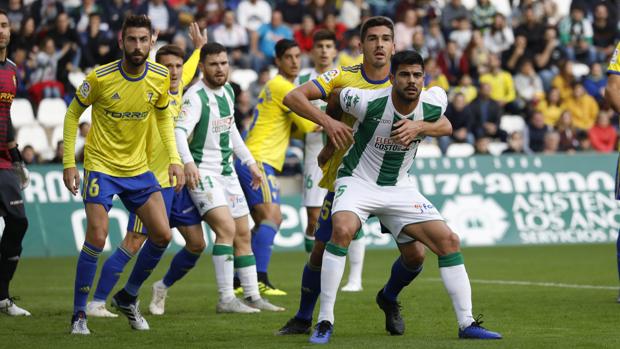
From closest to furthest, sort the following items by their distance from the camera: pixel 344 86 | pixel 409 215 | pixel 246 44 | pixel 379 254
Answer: pixel 409 215 < pixel 344 86 < pixel 379 254 < pixel 246 44

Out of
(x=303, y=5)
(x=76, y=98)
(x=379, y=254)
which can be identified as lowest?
(x=379, y=254)

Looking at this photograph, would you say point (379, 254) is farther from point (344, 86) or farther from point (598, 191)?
point (344, 86)

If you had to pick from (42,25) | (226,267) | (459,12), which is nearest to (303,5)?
(459,12)

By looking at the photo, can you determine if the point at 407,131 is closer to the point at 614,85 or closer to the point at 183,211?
the point at 183,211

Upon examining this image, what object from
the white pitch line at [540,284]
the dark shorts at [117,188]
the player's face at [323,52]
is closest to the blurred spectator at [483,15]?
the white pitch line at [540,284]

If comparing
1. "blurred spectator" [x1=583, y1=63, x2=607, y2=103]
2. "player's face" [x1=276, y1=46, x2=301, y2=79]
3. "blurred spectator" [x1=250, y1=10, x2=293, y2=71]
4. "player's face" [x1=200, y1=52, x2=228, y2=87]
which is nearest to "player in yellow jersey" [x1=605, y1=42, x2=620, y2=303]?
"player's face" [x1=276, y1=46, x2=301, y2=79]

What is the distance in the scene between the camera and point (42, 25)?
938 inches

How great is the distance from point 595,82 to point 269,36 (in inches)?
310

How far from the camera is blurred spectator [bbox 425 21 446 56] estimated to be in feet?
87.8

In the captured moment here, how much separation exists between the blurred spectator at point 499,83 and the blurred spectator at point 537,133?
1.28m

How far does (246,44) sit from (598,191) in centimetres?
847

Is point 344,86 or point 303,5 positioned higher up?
point 303,5

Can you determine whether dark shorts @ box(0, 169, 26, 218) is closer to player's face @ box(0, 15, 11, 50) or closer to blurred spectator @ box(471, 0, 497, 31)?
player's face @ box(0, 15, 11, 50)

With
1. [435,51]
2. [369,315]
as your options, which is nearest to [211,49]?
[369,315]
